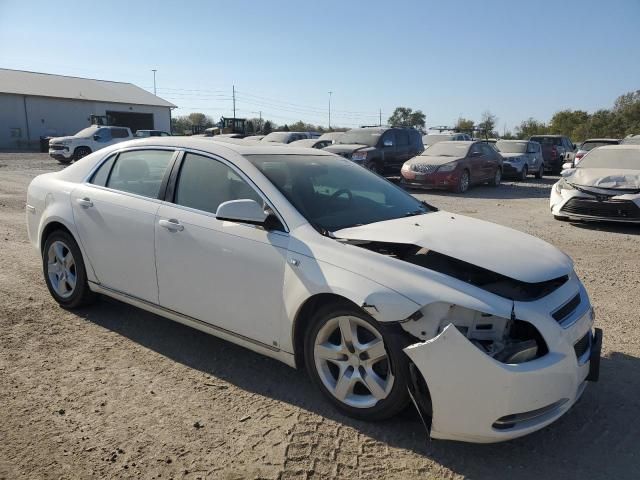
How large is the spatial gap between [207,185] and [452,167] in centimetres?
1250

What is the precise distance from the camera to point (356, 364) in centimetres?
310

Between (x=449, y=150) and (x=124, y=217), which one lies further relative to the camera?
(x=449, y=150)

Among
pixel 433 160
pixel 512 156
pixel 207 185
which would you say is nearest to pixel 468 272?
pixel 207 185

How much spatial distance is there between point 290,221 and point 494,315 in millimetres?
1356

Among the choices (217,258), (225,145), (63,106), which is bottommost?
(217,258)

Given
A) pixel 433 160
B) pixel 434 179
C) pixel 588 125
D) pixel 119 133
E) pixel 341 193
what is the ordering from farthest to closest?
pixel 588 125 < pixel 119 133 < pixel 433 160 < pixel 434 179 < pixel 341 193

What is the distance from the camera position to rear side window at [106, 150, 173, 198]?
419 cm

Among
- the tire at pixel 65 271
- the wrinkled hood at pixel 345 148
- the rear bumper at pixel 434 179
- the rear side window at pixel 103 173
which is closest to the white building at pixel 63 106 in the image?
the wrinkled hood at pixel 345 148

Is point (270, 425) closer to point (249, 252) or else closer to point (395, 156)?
point (249, 252)

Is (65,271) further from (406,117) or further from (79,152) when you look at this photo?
(406,117)

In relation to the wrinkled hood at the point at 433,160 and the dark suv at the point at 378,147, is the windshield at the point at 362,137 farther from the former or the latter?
the wrinkled hood at the point at 433,160

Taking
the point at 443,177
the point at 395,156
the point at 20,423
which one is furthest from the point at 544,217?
the point at 20,423

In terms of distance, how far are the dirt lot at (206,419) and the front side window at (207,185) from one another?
114 centimetres

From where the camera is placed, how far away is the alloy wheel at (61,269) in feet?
15.7
